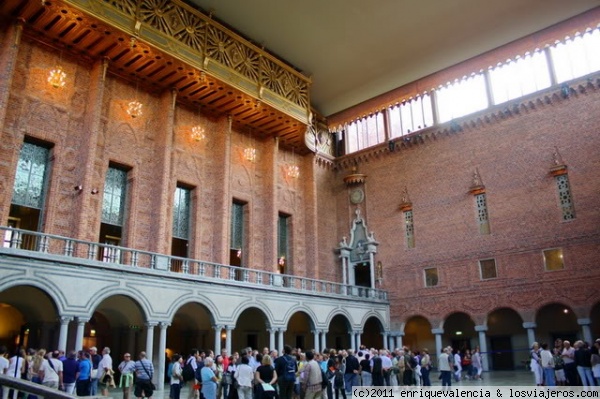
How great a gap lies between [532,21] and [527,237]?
33.6 ft

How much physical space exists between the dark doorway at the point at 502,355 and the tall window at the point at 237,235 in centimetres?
1349

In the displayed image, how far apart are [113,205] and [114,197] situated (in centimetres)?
35

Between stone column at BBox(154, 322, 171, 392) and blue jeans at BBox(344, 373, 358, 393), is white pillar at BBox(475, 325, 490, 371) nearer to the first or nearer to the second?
blue jeans at BBox(344, 373, 358, 393)

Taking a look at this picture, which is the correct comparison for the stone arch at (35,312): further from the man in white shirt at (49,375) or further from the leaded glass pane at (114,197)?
the man in white shirt at (49,375)

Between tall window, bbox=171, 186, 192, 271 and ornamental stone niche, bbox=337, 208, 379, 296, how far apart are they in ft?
32.6

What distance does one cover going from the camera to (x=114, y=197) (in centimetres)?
2056

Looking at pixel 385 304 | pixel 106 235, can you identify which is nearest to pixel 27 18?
pixel 106 235

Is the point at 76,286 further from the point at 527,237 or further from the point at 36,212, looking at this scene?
the point at 527,237

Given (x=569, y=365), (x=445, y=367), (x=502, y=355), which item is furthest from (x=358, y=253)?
(x=569, y=365)

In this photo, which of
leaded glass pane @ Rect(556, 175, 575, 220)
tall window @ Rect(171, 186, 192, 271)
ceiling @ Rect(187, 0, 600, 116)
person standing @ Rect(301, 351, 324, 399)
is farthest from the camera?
ceiling @ Rect(187, 0, 600, 116)

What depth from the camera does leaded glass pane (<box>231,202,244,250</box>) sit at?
2511 centimetres

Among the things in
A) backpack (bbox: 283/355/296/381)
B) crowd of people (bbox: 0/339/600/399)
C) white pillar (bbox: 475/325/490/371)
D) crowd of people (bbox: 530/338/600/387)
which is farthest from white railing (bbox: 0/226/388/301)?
crowd of people (bbox: 530/338/600/387)

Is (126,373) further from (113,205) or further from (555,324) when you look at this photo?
(555,324)

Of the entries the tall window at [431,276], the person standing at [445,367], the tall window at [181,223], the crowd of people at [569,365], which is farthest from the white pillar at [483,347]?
the tall window at [181,223]
